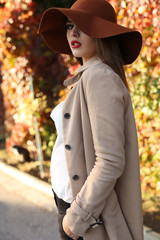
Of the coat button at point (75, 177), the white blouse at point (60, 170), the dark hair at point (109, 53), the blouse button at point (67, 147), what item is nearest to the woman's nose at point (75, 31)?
the dark hair at point (109, 53)

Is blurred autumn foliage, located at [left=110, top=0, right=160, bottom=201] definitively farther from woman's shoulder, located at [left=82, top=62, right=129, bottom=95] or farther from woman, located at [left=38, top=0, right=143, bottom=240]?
woman's shoulder, located at [left=82, top=62, right=129, bottom=95]

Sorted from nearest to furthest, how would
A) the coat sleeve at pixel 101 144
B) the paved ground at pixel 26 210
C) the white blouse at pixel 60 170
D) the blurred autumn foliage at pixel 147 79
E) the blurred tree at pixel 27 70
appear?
the coat sleeve at pixel 101 144 < the white blouse at pixel 60 170 < the blurred autumn foliage at pixel 147 79 < the paved ground at pixel 26 210 < the blurred tree at pixel 27 70

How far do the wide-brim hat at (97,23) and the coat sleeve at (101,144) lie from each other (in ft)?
0.64

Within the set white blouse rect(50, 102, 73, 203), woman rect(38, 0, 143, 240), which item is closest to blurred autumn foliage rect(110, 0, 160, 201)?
woman rect(38, 0, 143, 240)

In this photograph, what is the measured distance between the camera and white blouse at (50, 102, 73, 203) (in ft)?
4.92

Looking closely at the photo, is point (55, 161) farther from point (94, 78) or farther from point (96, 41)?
point (96, 41)

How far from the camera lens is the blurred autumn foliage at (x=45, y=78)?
336 centimetres

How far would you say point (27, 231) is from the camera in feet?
11.0

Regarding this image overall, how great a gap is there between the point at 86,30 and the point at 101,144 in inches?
20.1

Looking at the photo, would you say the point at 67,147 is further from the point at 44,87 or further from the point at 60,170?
the point at 44,87

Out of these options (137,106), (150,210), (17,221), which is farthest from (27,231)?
(137,106)

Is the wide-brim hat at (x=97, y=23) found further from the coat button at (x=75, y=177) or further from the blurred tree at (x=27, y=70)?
the blurred tree at (x=27, y=70)

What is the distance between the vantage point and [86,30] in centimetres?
136

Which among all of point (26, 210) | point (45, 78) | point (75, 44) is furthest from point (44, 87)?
point (75, 44)
